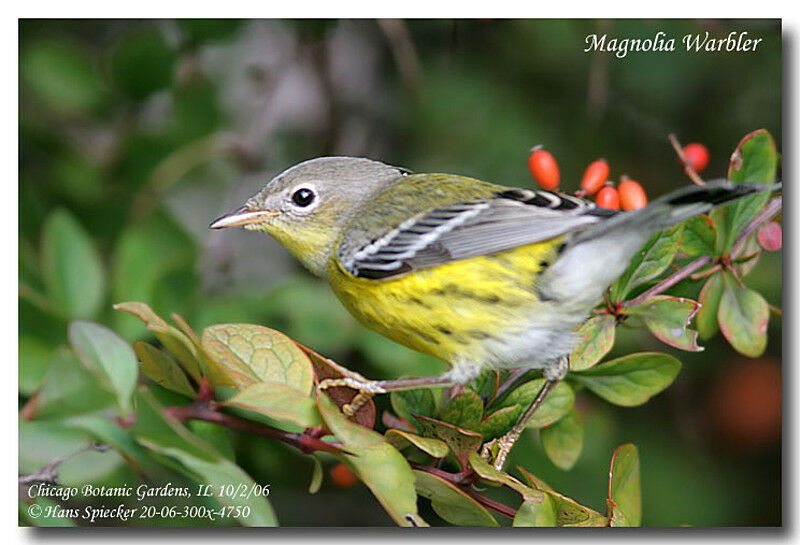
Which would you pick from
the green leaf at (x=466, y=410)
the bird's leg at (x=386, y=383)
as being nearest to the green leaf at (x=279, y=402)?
the bird's leg at (x=386, y=383)

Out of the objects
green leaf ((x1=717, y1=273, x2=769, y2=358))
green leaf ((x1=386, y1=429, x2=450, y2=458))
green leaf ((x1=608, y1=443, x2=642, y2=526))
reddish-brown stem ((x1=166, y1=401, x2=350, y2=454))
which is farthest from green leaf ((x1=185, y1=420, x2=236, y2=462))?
green leaf ((x1=717, y1=273, x2=769, y2=358))

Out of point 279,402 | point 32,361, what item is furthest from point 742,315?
point 32,361

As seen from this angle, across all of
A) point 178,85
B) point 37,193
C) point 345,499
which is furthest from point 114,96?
point 345,499

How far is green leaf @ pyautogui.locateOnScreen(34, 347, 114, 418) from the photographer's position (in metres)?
1.10

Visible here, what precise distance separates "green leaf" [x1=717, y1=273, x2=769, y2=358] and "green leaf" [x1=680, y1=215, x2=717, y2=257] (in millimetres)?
87

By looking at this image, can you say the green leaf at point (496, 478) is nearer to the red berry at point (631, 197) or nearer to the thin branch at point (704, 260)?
the thin branch at point (704, 260)

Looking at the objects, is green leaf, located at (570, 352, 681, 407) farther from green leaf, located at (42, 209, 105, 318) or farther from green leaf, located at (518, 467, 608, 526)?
green leaf, located at (42, 209, 105, 318)

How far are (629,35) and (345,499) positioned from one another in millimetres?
1009

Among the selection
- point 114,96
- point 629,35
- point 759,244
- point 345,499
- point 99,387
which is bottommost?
point 345,499

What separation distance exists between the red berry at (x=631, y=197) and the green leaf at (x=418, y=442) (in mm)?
525

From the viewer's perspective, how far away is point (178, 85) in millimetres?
1623

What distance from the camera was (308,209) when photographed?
1442 mm
